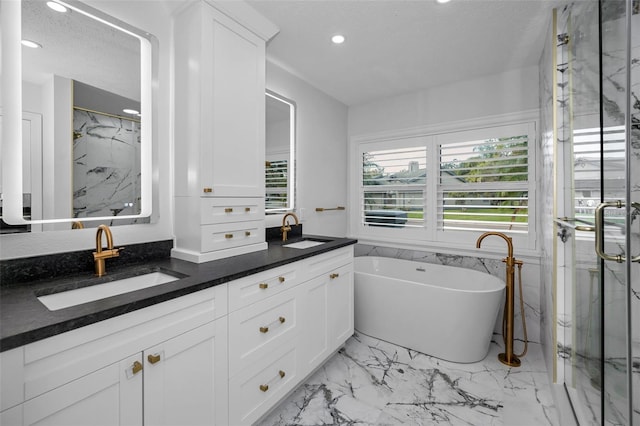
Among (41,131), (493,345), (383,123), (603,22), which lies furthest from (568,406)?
(41,131)

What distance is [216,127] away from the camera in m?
1.76

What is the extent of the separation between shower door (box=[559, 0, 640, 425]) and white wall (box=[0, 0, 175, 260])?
83.2 inches

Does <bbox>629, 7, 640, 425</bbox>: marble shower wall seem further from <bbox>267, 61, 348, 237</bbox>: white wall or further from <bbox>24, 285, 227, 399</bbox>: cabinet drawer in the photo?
<bbox>267, 61, 348, 237</bbox>: white wall

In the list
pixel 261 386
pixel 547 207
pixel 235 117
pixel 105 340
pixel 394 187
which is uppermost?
pixel 235 117

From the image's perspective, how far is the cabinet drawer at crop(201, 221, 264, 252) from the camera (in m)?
1.72

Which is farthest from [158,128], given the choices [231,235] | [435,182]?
[435,182]

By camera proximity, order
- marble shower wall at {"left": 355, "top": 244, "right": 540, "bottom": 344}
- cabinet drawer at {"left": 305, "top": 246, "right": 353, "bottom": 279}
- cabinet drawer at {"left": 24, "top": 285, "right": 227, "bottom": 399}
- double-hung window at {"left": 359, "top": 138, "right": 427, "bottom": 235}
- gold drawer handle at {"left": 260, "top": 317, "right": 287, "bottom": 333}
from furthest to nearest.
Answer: double-hung window at {"left": 359, "top": 138, "right": 427, "bottom": 235} < marble shower wall at {"left": 355, "top": 244, "right": 540, "bottom": 344} < cabinet drawer at {"left": 305, "top": 246, "right": 353, "bottom": 279} < gold drawer handle at {"left": 260, "top": 317, "right": 287, "bottom": 333} < cabinet drawer at {"left": 24, "top": 285, "right": 227, "bottom": 399}

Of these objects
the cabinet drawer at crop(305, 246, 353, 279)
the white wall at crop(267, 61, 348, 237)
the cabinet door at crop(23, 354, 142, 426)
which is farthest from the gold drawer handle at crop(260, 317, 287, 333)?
the white wall at crop(267, 61, 348, 237)

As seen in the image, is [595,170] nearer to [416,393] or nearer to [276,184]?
[416,393]

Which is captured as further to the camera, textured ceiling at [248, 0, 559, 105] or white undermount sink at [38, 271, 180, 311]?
textured ceiling at [248, 0, 559, 105]

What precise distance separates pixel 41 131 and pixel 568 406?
3.13 m

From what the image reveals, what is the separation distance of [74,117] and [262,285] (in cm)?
128

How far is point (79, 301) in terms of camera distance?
1260mm

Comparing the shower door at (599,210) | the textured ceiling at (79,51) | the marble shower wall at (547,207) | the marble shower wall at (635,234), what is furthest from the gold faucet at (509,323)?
the textured ceiling at (79,51)
